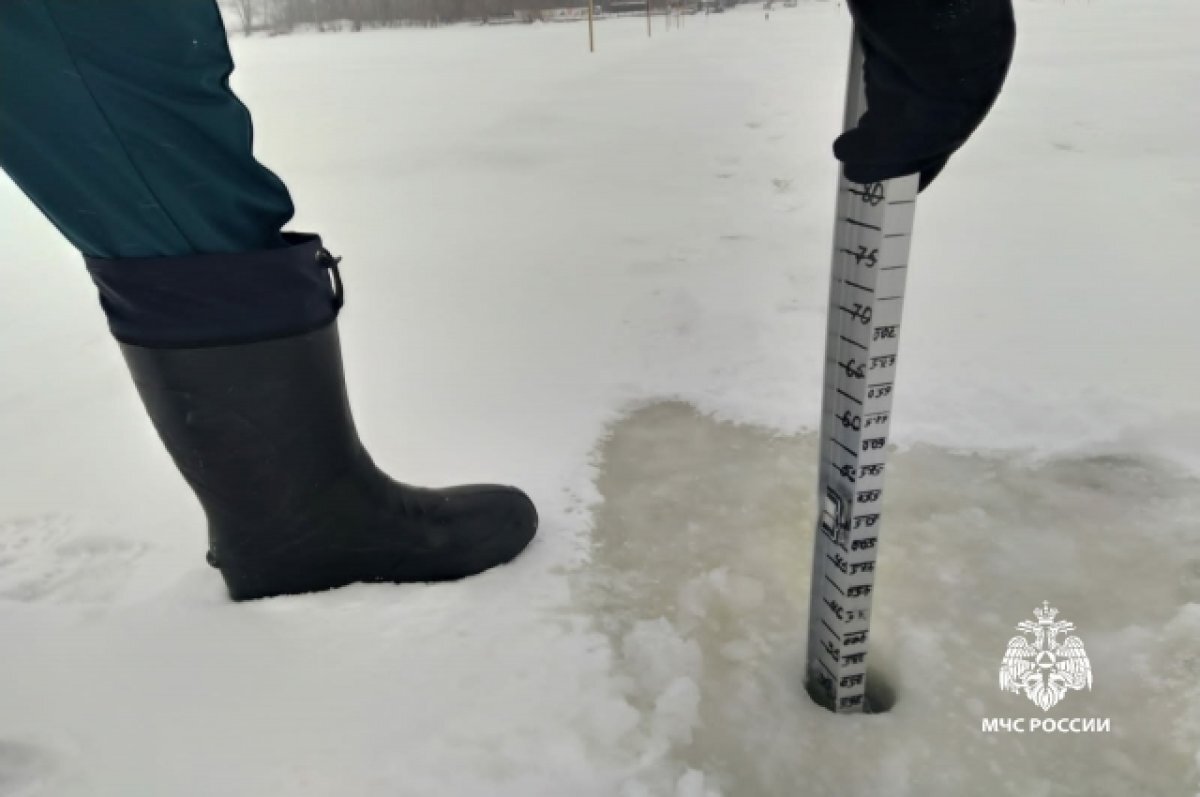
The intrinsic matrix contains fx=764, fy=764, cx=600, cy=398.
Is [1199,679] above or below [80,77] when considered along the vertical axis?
below

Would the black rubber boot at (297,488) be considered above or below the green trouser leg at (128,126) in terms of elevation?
below

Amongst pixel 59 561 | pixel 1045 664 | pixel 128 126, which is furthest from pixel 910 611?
pixel 59 561

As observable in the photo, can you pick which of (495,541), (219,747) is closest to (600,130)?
(495,541)

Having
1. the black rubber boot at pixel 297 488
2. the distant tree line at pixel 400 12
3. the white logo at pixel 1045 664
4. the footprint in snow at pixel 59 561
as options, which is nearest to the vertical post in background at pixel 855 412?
the white logo at pixel 1045 664

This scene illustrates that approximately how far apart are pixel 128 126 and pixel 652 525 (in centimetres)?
71

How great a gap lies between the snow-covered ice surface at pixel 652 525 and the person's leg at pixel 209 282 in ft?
0.24

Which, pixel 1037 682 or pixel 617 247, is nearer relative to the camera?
pixel 1037 682

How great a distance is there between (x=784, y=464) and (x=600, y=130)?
10.5ft

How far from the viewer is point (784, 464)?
1149mm

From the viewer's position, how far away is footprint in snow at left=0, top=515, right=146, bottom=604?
0.89m

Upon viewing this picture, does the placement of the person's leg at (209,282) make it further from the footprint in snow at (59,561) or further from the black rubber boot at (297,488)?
the footprint in snow at (59,561)

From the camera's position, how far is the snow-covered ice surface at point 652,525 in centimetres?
68

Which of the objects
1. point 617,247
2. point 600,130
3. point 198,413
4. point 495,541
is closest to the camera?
point 198,413

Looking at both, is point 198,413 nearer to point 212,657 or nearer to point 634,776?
point 212,657
